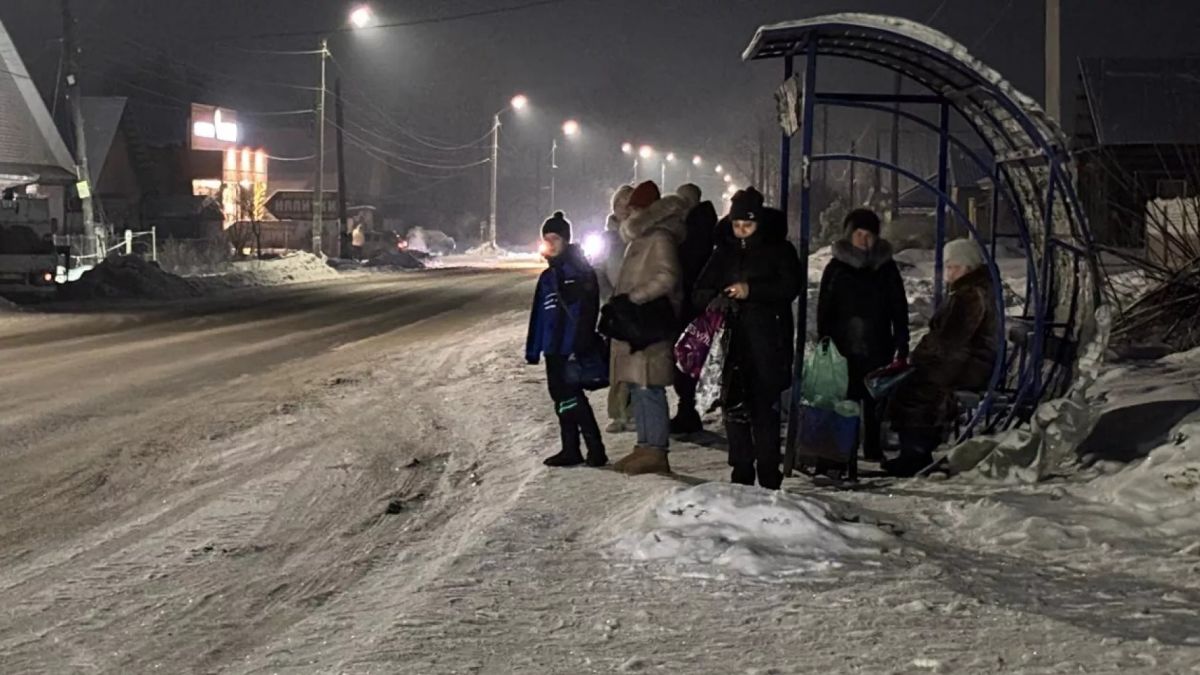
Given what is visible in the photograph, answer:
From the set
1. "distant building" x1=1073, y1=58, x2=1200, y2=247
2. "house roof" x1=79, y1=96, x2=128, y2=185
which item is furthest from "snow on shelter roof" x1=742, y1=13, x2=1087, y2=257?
"house roof" x1=79, y1=96, x2=128, y2=185

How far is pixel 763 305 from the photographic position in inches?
260

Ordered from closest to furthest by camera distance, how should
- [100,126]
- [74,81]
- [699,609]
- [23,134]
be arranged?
[699,609], [74,81], [23,134], [100,126]

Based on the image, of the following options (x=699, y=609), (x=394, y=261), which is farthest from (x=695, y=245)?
(x=394, y=261)

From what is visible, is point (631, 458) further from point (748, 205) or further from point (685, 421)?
point (685, 421)

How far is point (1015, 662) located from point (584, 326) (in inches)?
151

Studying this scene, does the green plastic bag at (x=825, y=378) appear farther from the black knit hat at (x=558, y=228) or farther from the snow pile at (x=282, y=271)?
the snow pile at (x=282, y=271)

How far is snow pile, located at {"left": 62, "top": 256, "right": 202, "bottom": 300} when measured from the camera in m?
25.8

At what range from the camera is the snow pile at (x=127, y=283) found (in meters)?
25.8

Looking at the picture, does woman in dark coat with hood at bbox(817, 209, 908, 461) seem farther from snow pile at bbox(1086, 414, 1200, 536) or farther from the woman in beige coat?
snow pile at bbox(1086, 414, 1200, 536)

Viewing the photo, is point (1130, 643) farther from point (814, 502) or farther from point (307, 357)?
point (307, 357)

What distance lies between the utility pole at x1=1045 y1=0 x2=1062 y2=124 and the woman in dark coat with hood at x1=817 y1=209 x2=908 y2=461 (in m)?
10.5

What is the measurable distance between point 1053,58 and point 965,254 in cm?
1142

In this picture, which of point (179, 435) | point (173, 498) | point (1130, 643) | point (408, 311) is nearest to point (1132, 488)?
point (1130, 643)

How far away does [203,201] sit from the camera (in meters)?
59.5
